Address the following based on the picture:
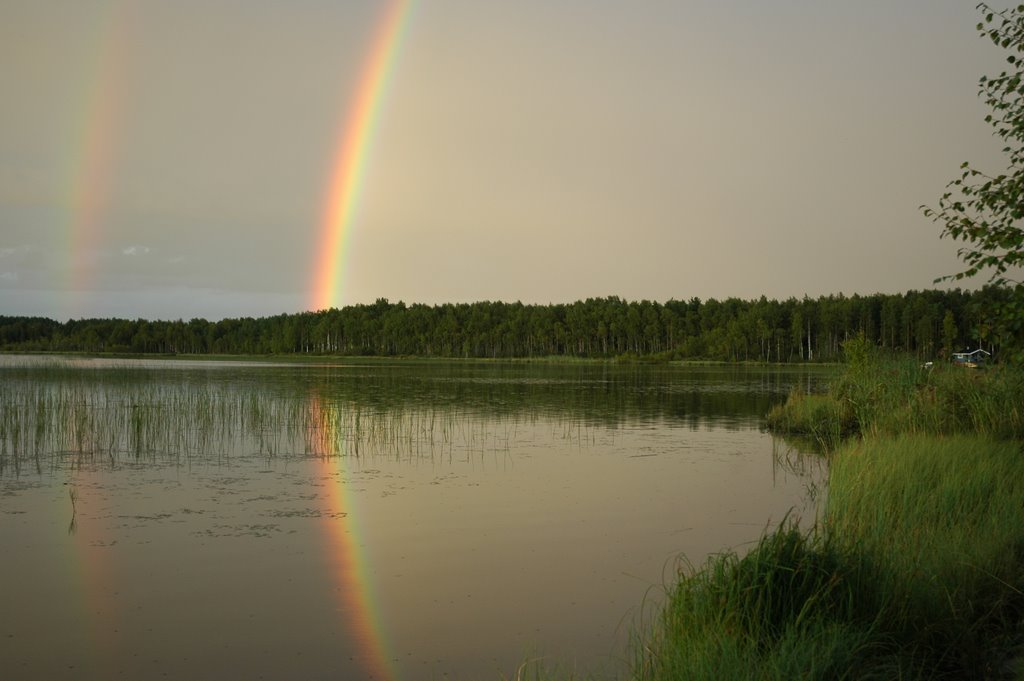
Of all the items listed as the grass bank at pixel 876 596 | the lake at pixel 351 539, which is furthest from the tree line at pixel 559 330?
the grass bank at pixel 876 596

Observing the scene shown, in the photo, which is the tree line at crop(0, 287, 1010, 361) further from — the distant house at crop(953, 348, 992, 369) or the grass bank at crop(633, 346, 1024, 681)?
the grass bank at crop(633, 346, 1024, 681)

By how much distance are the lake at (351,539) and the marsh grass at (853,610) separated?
1.30 m

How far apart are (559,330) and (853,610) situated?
132634 millimetres

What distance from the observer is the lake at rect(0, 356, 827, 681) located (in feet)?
22.8

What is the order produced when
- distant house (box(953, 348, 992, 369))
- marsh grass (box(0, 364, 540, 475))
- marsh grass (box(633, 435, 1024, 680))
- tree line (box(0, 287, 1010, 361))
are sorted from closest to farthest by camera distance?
marsh grass (box(633, 435, 1024, 680)), distant house (box(953, 348, 992, 369)), marsh grass (box(0, 364, 540, 475)), tree line (box(0, 287, 1010, 361))

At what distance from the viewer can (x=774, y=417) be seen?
83.8ft

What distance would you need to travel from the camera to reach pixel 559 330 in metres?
138

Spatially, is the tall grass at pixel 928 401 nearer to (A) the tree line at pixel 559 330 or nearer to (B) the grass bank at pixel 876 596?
(B) the grass bank at pixel 876 596

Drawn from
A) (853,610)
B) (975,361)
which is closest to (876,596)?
(853,610)

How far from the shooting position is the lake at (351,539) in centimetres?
694

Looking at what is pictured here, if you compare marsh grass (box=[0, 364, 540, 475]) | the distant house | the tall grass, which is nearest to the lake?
marsh grass (box=[0, 364, 540, 475])

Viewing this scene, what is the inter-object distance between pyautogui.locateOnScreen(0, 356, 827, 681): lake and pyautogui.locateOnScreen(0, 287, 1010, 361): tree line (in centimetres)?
7684

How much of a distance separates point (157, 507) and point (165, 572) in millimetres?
3815

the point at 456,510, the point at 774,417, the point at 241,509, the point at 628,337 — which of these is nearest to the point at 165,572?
the point at 241,509
